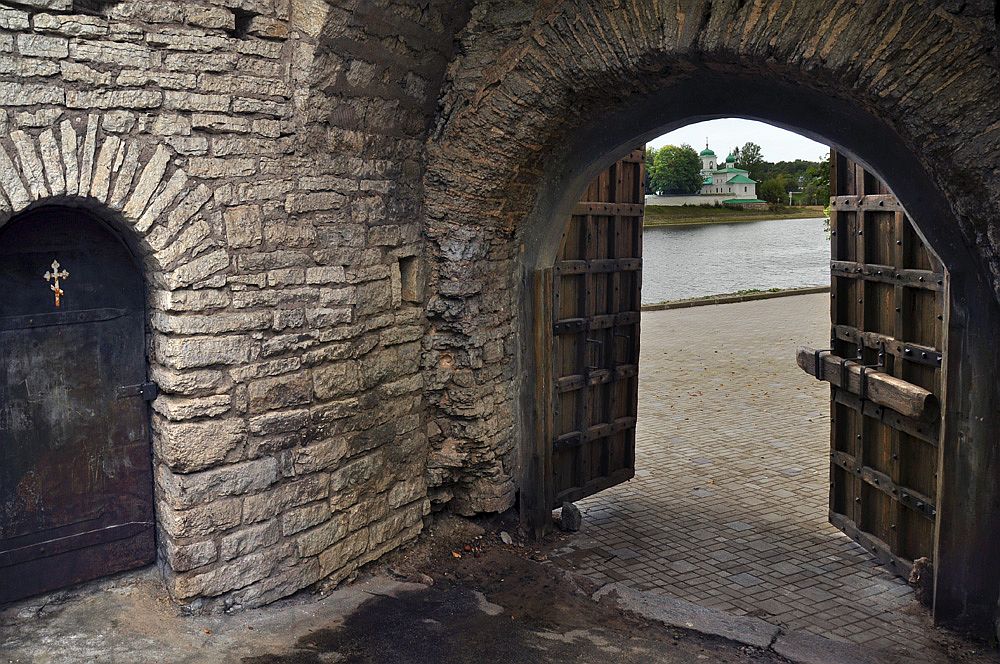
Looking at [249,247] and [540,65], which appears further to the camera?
[540,65]

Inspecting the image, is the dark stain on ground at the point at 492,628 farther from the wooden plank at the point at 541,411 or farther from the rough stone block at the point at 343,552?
the wooden plank at the point at 541,411

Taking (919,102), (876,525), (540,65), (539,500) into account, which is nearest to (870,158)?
(919,102)

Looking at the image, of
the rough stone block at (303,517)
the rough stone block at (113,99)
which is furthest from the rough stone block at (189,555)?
the rough stone block at (113,99)

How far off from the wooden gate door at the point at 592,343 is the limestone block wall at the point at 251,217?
4.29 ft

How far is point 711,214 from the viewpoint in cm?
5341

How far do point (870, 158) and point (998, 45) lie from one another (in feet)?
3.83

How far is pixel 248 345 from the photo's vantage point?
4.78m

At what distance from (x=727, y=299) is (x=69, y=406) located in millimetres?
19029

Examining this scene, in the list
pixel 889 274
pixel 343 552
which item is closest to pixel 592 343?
pixel 889 274

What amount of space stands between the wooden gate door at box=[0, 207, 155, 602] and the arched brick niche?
1966 millimetres

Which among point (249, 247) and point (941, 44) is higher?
point (941, 44)

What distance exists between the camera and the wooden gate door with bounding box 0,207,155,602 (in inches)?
172

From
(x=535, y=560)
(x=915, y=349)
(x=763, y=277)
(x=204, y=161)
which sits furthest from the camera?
(x=763, y=277)

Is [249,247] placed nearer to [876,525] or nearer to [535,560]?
[535,560]
